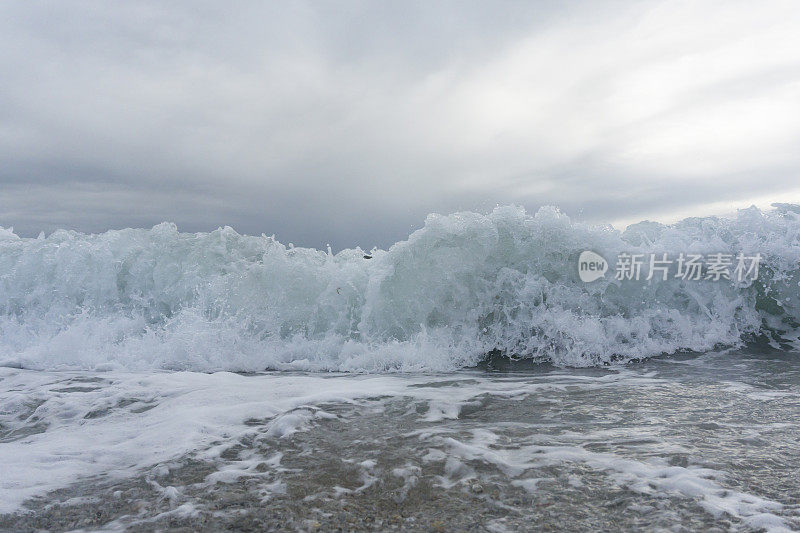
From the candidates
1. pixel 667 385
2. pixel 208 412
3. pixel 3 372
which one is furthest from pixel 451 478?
pixel 3 372

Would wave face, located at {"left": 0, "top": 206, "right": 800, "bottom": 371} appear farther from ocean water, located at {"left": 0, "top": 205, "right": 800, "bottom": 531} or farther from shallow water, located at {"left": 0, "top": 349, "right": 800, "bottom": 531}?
shallow water, located at {"left": 0, "top": 349, "right": 800, "bottom": 531}

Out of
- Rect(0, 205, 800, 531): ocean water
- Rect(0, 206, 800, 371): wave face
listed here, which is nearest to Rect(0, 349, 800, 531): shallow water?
Rect(0, 205, 800, 531): ocean water

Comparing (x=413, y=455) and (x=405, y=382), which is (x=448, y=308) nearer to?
(x=405, y=382)

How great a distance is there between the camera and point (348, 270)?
8641 millimetres

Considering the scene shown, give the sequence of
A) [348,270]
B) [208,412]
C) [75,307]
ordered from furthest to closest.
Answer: [75,307]
[348,270]
[208,412]

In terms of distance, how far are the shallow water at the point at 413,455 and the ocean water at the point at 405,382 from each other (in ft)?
0.07

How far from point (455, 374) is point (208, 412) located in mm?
2994

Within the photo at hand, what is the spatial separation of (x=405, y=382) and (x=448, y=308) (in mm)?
2410

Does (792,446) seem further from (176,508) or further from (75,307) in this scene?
(75,307)

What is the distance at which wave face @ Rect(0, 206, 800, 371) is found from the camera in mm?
7027

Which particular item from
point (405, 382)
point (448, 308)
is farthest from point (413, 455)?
point (448, 308)

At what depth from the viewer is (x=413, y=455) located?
9.84 feet

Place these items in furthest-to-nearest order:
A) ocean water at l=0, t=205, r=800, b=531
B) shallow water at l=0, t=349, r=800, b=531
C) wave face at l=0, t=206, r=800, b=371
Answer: wave face at l=0, t=206, r=800, b=371 < ocean water at l=0, t=205, r=800, b=531 < shallow water at l=0, t=349, r=800, b=531

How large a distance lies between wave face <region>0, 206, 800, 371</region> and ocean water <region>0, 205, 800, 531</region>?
0.04 m
